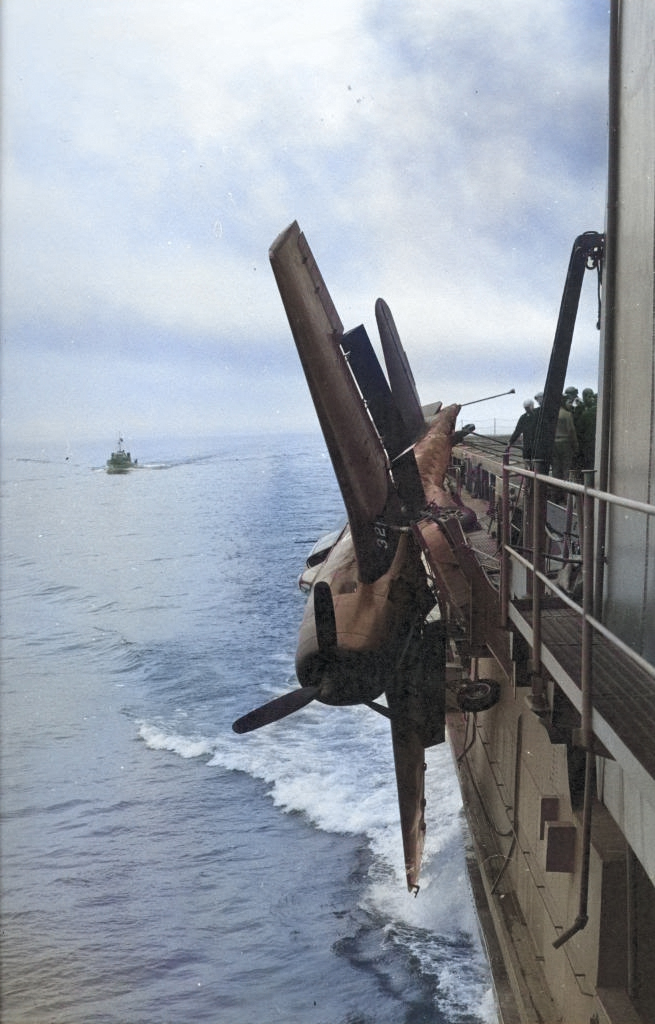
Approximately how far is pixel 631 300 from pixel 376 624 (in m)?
4.27

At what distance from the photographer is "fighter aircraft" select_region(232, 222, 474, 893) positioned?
303 inches

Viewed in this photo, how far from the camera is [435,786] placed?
16.0 metres

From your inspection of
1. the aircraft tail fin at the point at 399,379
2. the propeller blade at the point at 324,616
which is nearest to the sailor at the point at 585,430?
the aircraft tail fin at the point at 399,379

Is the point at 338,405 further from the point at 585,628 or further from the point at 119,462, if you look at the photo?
the point at 119,462

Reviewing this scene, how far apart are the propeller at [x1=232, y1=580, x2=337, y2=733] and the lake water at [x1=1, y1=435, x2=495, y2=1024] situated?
5179 millimetres

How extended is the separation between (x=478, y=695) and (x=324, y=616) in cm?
250

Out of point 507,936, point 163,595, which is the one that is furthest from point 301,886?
point 163,595

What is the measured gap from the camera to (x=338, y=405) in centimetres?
838

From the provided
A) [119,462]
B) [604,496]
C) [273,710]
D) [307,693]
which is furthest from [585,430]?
[119,462]

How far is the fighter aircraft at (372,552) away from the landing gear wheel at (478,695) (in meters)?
0.31

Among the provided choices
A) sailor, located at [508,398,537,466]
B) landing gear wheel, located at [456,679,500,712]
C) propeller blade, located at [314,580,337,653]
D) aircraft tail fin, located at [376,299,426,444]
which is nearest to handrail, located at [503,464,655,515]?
propeller blade, located at [314,580,337,653]

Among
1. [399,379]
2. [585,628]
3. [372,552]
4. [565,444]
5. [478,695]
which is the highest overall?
[399,379]

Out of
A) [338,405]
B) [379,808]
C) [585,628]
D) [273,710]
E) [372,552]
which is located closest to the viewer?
[585,628]

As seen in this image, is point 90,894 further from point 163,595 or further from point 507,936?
point 163,595
